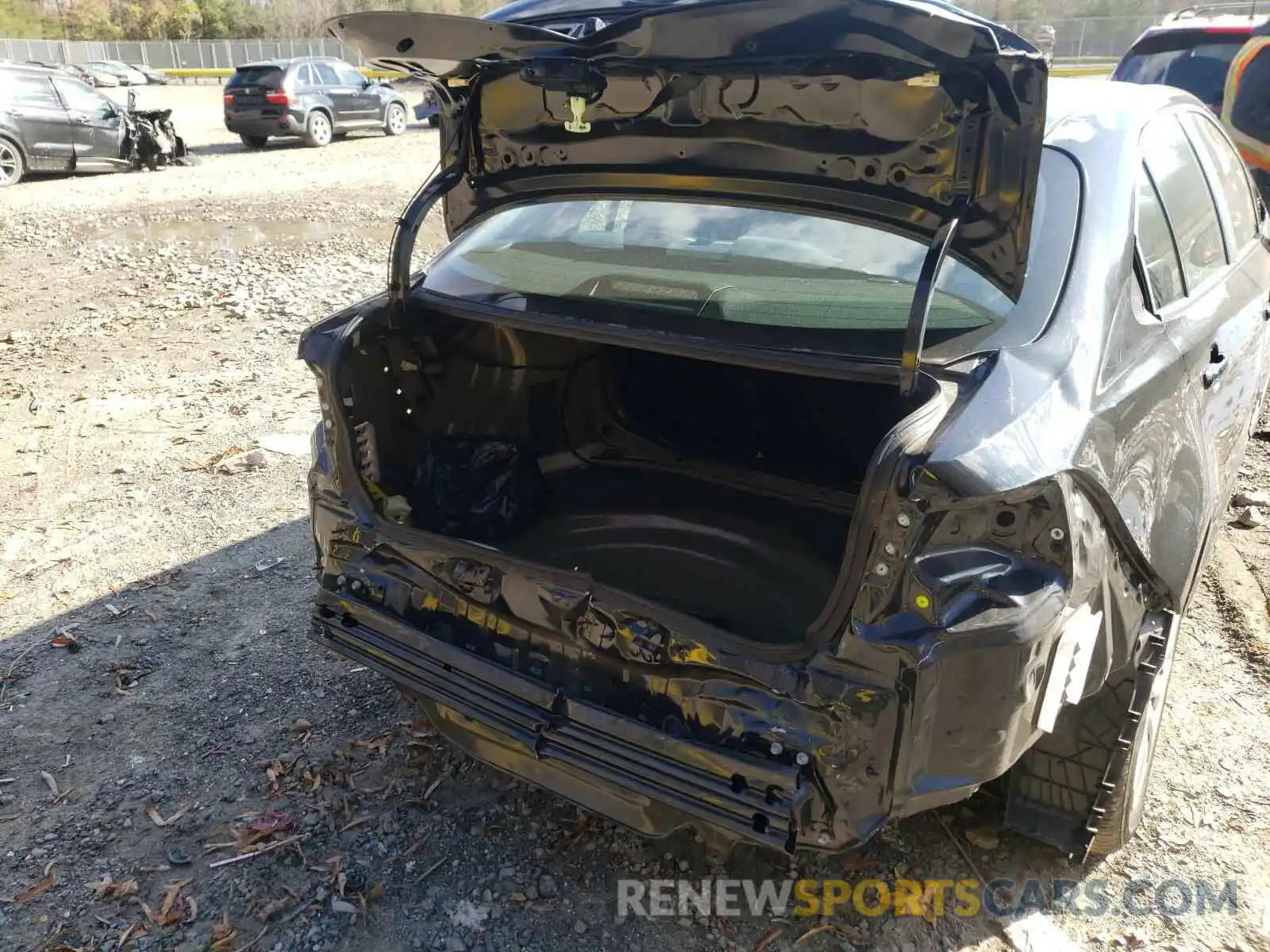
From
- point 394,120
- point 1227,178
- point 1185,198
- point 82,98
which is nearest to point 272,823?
point 1185,198

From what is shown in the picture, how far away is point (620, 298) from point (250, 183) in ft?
39.8

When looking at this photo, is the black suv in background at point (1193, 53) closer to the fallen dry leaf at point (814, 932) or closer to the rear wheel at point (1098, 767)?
the rear wheel at point (1098, 767)

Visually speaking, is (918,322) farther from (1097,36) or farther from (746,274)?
(1097,36)

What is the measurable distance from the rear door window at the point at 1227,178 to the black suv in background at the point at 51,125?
13652 millimetres

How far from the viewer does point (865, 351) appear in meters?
2.13

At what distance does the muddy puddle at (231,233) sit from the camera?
31.3ft

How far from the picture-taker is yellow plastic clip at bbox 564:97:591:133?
97.0 inches

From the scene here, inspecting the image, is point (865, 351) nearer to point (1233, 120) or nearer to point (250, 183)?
point (1233, 120)

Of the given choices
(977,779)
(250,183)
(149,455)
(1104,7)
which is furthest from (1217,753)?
(1104,7)

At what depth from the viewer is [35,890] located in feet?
8.25

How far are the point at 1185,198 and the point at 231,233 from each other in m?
9.43

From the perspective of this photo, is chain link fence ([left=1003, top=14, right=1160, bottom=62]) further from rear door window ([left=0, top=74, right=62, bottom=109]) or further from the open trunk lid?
the open trunk lid

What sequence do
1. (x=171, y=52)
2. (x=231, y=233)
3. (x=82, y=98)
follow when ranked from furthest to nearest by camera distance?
(x=171, y=52)
(x=82, y=98)
(x=231, y=233)

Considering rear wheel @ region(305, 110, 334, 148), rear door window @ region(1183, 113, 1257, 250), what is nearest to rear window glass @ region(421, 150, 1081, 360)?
rear door window @ region(1183, 113, 1257, 250)
